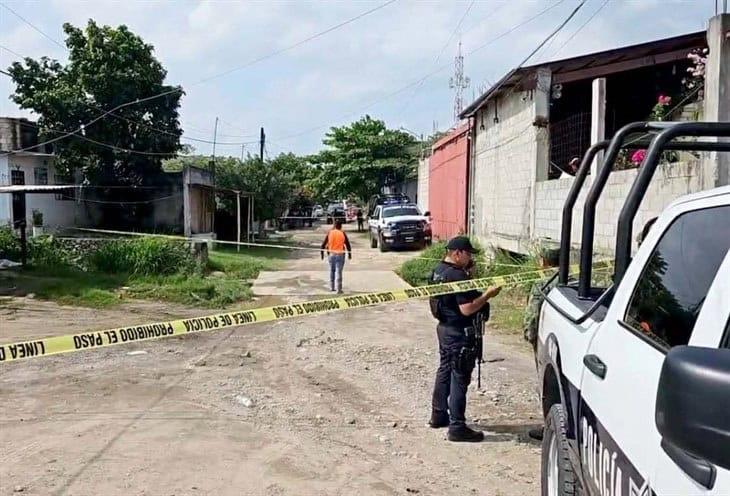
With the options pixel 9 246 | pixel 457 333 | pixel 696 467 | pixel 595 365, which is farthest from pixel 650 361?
pixel 9 246

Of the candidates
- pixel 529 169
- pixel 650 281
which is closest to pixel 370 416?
pixel 650 281

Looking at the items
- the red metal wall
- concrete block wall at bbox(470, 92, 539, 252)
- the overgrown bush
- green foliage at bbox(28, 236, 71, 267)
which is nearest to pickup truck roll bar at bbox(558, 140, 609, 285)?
concrete block wall at bbox(470, 92, 539, 252)

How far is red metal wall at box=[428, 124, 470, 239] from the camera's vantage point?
2184 cm

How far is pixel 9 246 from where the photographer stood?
59.1ft

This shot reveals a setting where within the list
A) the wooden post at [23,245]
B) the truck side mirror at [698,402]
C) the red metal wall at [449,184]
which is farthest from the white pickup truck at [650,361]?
the red metal wall at [449,184]

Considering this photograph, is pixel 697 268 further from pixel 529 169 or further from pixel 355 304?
pixel 529 169

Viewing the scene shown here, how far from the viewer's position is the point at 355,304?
702 cm

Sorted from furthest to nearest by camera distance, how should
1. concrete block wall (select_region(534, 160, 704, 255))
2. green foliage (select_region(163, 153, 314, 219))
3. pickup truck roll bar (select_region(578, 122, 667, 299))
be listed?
green foliage (select_region(163, 153, 314, 219)), concrete block wall (select_region(534, 160, 704, 255)), pickup truck roll bar (select_region(578, 122, 667, 299))

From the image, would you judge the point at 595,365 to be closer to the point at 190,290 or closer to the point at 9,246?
the point at 190,290

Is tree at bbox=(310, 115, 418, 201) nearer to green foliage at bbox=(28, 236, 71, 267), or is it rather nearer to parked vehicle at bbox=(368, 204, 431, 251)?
parked vehicle at bbox=(368, 204, 431, 251)

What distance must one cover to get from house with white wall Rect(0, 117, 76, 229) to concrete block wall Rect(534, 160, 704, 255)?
17432mm

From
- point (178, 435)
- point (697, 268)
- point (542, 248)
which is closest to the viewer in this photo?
point (697, 268)

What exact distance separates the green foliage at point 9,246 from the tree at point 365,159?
22.5m

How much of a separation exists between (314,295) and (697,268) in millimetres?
12181
